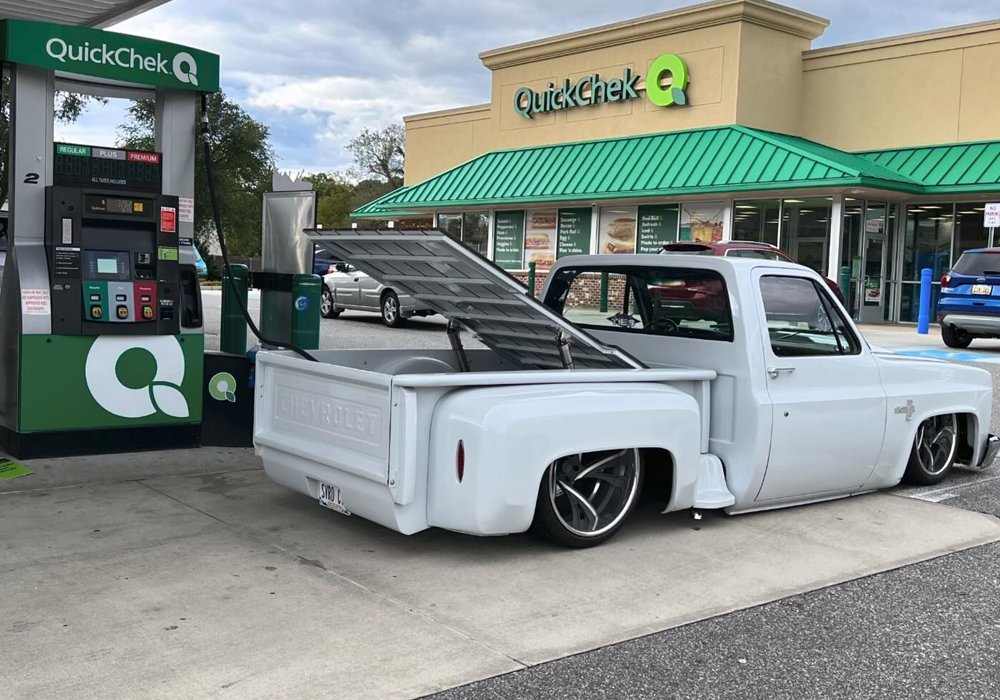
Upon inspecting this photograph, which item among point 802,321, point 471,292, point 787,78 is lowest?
point 802,321

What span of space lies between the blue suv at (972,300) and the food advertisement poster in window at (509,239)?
1491 centimetres

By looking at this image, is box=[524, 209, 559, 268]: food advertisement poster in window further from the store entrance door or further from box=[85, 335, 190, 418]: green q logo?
box=[85, 335, 190, 418]: green q logo

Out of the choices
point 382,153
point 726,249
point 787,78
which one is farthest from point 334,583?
point 382,153

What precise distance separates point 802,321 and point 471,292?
2.06 metres

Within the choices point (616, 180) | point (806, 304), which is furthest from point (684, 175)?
point (806, 304)

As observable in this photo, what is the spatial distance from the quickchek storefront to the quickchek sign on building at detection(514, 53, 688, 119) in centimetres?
4

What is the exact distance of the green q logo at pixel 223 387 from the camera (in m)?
8.18

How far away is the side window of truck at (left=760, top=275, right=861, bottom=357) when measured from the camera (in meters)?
6.06

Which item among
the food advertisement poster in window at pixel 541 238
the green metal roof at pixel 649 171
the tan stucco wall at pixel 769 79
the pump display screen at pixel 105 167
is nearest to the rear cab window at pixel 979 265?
the green metal roof at pixel 649 171

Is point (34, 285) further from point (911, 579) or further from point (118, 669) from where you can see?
point (911, 579)

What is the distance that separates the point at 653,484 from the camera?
5.94 metres

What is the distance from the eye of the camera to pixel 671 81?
27.1 m

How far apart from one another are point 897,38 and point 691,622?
23.7 metres

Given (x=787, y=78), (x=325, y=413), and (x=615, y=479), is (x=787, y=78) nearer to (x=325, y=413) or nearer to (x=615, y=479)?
(x=615, y=479)
